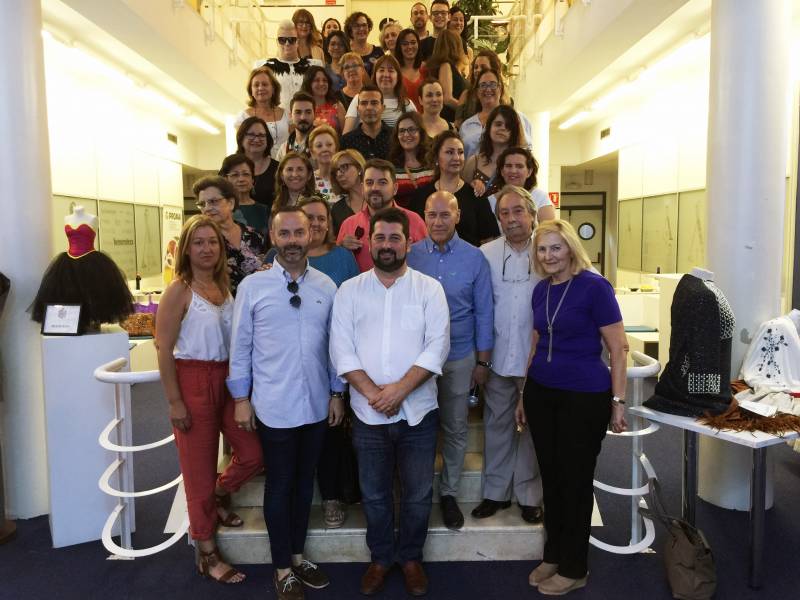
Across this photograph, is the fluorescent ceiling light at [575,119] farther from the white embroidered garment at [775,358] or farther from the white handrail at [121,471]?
the white handrail at [121,471]

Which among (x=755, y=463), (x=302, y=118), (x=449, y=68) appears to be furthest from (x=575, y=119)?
(x=755, y=463)

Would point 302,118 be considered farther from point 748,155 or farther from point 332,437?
point 748,155

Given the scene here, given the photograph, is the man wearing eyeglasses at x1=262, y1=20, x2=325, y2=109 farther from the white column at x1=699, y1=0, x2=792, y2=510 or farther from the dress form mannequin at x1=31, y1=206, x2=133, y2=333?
the white column at x1=699, y1=0, x2=792, y2=510

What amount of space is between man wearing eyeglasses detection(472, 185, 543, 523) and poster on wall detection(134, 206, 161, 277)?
6.67 metres

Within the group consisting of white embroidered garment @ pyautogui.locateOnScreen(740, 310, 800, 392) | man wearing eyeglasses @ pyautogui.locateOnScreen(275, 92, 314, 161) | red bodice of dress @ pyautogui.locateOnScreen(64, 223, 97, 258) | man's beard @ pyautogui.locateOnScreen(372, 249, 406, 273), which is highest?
man wearing eyeglasses @ pyautogui.locateOnScreen(275, 92, 314, 161)

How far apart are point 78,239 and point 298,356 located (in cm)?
167

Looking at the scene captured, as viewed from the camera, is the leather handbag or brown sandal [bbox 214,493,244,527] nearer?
the leather handbag

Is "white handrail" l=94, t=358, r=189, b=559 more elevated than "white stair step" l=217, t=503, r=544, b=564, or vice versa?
"white handrail" l=94, t=358, r=189, b=559

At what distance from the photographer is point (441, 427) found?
3283mm


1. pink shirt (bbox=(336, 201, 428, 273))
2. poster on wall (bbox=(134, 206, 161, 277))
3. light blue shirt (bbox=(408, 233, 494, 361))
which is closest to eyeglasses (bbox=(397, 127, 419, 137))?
pink shirt (bbox=(336, 201, 428, 273))

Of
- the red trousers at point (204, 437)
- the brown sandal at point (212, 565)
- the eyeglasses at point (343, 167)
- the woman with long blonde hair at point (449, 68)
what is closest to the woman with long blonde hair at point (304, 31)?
the woman with long blonde hair at point (449, 68)

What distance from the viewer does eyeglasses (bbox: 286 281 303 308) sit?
2688 millimetres

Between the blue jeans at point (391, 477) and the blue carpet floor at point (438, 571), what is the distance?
259mm

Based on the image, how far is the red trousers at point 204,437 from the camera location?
284cm
